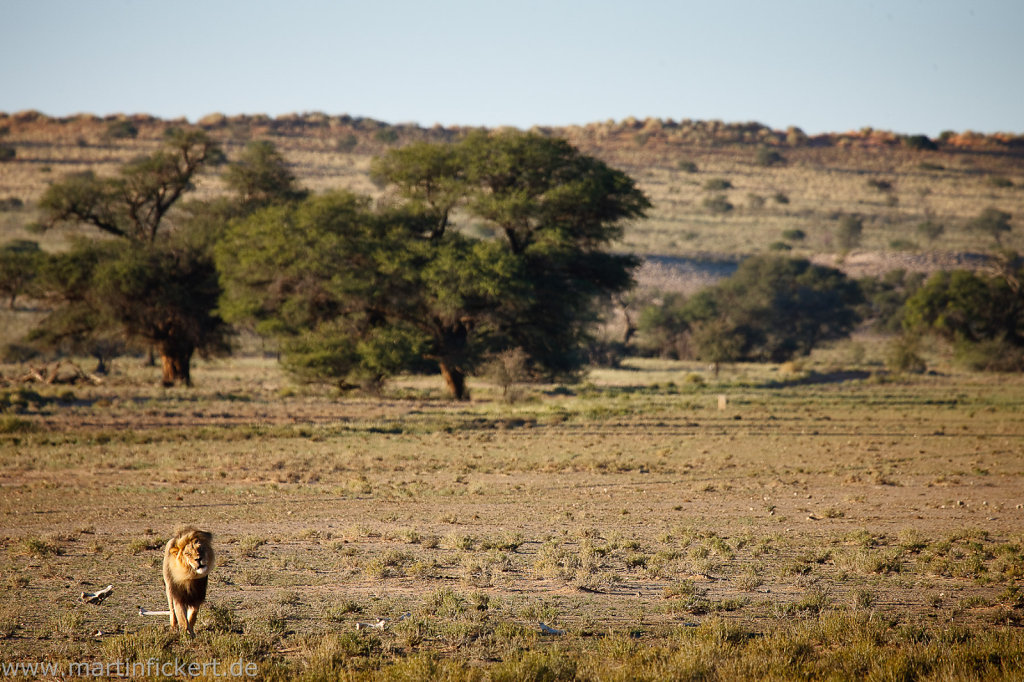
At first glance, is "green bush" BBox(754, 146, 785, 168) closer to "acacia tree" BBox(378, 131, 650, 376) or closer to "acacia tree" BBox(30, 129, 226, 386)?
"acacia tree" BBox(378, 131, 650, 376)

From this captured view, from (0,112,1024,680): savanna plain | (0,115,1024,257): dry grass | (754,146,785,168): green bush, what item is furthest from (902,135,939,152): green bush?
(0,112,1024,680): savanna plain

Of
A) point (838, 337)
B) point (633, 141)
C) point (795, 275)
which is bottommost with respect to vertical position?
point (838, 337)

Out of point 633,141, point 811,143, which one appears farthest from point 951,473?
point 811,143

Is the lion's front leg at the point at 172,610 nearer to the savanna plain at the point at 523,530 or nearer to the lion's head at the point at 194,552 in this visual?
the savanna plain at the point at 523,530

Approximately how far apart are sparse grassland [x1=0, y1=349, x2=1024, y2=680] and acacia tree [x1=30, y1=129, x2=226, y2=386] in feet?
28.3

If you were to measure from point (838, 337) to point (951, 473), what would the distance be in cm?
5510

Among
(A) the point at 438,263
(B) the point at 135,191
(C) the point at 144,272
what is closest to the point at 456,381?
(A) the point at 438,263

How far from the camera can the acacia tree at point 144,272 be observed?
33.8 meters

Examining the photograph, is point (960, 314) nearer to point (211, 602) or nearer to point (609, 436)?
point (609, 436)

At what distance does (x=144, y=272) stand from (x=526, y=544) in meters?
27.0

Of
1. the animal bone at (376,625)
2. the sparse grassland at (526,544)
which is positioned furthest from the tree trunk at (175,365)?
the animal bone at (376,625)

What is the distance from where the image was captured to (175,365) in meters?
36.9

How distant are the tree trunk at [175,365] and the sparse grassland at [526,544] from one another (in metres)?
10.2

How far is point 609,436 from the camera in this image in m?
24.1
